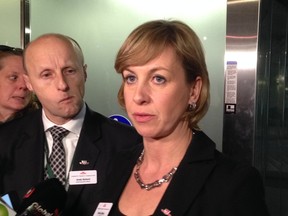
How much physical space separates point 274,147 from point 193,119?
1.47m

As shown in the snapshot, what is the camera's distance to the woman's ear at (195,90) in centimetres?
111

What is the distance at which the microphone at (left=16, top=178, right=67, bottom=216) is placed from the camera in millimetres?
1034

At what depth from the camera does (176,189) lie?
1056 mm

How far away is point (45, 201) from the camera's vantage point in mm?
1082

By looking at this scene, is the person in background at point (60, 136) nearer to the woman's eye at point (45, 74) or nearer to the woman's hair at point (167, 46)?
the woman's eye at point (45, 74)

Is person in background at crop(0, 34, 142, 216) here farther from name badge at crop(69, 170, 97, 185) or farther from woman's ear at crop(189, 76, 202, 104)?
woman's ear at crop(189, 76, 202, 104)

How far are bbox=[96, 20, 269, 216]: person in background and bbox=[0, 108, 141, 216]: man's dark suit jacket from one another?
43 centimetres

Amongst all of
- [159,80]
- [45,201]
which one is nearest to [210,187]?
[159,80]

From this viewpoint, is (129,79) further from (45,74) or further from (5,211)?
(45,74)

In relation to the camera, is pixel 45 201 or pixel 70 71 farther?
pixel 70 71

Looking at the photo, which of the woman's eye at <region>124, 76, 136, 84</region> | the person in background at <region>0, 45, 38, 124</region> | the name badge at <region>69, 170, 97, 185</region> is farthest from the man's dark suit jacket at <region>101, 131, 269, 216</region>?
the person in background at <region>0, 45, 38, 124</region>

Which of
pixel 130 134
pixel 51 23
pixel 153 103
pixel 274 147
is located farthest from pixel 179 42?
pixel 51 23

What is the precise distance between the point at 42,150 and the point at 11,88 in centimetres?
49

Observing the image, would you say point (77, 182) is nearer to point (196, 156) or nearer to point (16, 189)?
point (16, 189)
